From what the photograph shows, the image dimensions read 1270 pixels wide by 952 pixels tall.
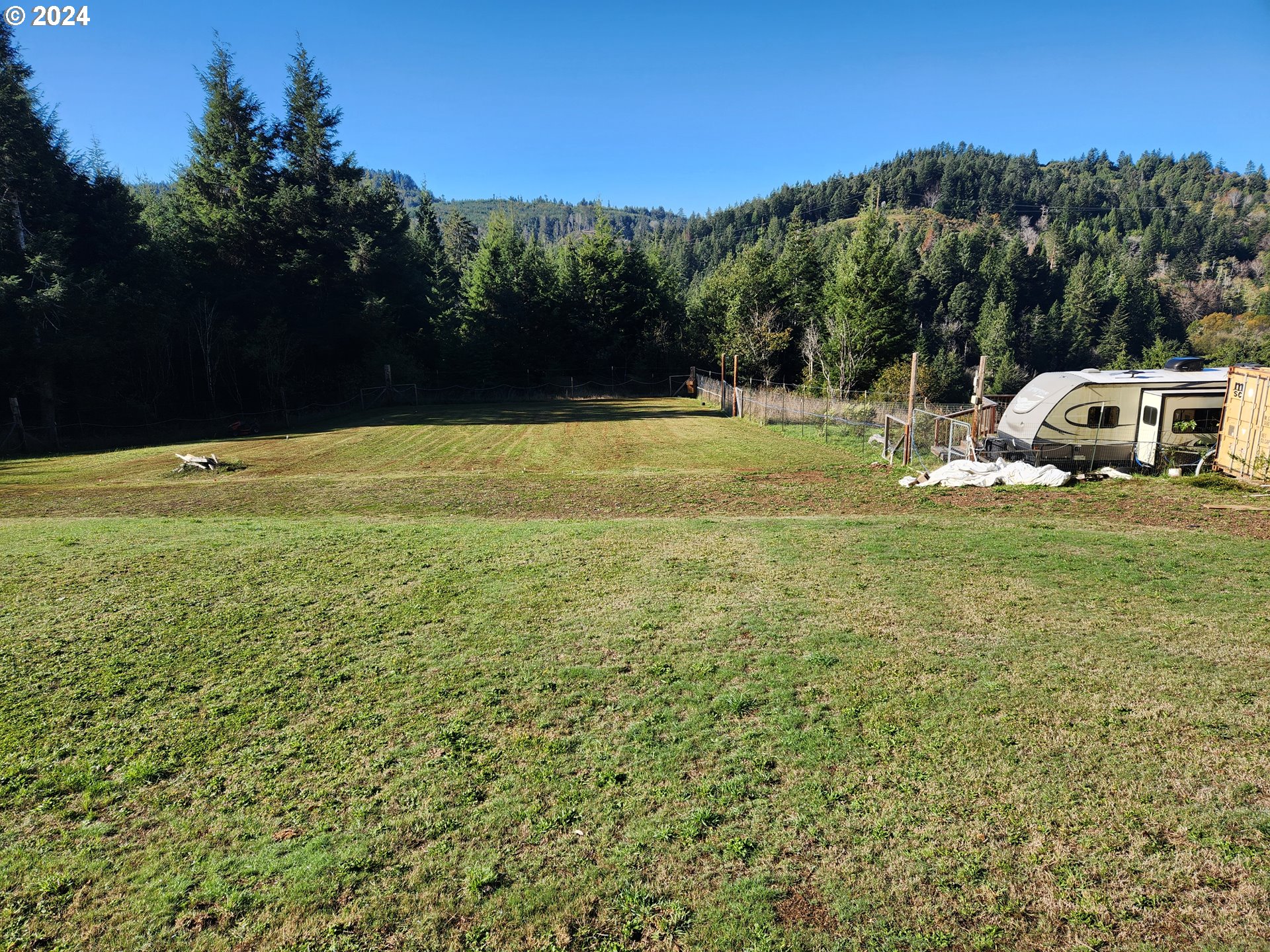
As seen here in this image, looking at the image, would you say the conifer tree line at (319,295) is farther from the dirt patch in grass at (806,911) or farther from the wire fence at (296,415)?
the dirt patch in grass at (806,911)

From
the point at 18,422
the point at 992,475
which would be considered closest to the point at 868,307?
the point at 992,475

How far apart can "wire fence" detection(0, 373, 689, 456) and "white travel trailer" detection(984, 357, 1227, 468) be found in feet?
98.8

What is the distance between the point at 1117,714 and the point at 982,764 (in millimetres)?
1619

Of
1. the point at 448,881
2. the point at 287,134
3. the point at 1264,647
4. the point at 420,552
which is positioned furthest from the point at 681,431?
the point at 287,134

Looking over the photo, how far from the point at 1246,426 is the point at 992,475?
5121 millimetres

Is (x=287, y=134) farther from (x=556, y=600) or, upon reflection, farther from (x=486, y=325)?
(x=556, y=600)

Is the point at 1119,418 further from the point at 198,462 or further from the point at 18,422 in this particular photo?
the point at 18,422

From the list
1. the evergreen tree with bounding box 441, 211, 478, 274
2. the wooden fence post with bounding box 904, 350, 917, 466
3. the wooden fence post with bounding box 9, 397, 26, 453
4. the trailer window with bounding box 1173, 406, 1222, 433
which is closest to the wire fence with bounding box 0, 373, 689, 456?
the wooden fence post with bounding box 9, 397, 26, 453

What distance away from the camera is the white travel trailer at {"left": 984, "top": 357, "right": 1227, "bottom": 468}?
1669 centimetres

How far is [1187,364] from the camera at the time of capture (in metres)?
19.6

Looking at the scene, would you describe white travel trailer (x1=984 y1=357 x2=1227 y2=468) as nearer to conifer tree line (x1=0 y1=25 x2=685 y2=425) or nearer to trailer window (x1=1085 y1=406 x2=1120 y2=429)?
trailer window (x1=1085 y1=406 x2=1120 y2=429)

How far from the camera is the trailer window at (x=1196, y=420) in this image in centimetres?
1656

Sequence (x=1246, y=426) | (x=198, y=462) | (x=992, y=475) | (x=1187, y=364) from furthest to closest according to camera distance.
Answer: (x=198, y=462) < (x=1187, y=364) < (x=992, y=475) < (x=1246, y=426)

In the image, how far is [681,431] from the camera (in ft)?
95.3
